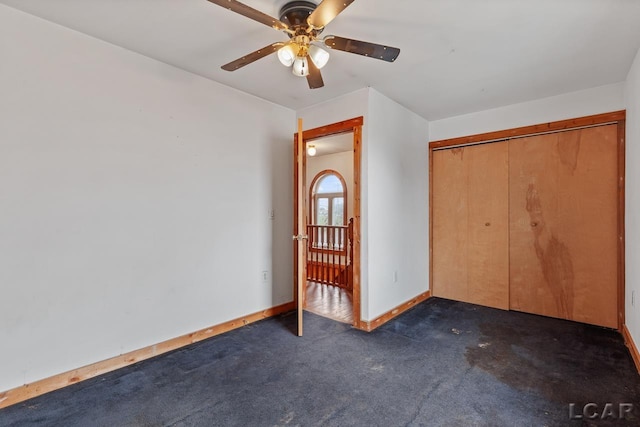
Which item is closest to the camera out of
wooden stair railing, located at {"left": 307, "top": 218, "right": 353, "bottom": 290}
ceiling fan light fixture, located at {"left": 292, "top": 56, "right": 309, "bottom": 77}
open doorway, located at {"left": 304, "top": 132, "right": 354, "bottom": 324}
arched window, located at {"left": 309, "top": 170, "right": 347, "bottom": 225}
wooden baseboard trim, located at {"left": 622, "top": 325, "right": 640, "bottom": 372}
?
ceiling fan light fixture, located at {"left": 292, "top": 56, "right": 309, "bottom": 77}

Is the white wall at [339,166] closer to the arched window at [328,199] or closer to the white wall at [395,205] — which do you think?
the arched window at [328,199]

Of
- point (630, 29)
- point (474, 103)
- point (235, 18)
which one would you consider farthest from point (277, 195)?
point (630, 29)

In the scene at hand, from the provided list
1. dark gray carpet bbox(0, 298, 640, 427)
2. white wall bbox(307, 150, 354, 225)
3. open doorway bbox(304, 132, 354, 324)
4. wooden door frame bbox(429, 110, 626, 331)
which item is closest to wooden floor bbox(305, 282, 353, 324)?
open doorway bbox(304, 132, 354, 324)

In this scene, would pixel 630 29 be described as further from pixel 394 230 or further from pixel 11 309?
pixel 11 309

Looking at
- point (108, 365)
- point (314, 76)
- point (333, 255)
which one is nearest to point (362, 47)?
point (314, 76)

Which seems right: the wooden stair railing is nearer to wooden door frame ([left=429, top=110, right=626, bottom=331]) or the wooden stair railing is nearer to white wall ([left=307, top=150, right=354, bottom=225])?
white wall ([left=307, top=150, right=354, bottom=225])

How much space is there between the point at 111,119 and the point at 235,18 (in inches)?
51.0

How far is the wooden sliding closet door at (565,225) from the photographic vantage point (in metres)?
3.28

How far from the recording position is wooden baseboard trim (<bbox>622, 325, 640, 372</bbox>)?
2438 millimetres

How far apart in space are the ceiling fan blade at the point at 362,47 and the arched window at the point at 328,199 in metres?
4.80

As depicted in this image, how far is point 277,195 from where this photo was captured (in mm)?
3814

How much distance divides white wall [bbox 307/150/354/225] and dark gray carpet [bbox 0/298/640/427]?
149 inches
